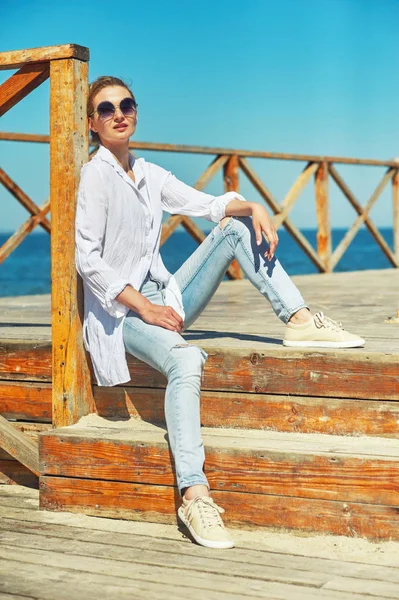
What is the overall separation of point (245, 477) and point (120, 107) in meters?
1.28

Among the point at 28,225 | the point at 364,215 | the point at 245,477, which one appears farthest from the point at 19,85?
the point at 364,215

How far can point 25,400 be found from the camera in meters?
4.09

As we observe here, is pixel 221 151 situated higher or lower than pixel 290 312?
higher

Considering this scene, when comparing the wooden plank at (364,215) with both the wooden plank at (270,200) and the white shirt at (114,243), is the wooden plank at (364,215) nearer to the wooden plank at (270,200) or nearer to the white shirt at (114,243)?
the wooden plank at (270,200)

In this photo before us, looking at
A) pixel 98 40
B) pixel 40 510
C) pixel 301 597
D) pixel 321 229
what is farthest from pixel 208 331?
pixel 98 40

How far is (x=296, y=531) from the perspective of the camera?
3.19m

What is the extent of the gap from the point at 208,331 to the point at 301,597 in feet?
5.71

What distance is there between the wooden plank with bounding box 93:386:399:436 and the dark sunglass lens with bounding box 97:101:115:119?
97 centimetres

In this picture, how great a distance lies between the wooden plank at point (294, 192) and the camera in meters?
7.91

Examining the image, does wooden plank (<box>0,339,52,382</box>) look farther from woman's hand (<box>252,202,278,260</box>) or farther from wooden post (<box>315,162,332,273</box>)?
wooden post (<box>315,162,332,273</box>)

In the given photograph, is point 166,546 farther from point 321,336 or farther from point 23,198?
point 23,198

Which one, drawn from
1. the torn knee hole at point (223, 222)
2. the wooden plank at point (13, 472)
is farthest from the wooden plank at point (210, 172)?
the torn knee hole at point (223, 222)

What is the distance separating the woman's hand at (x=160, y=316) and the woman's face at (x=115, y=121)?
0.59 metres

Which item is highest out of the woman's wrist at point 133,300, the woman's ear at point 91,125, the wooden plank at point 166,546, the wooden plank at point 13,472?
the woman's ear at point 91,125
